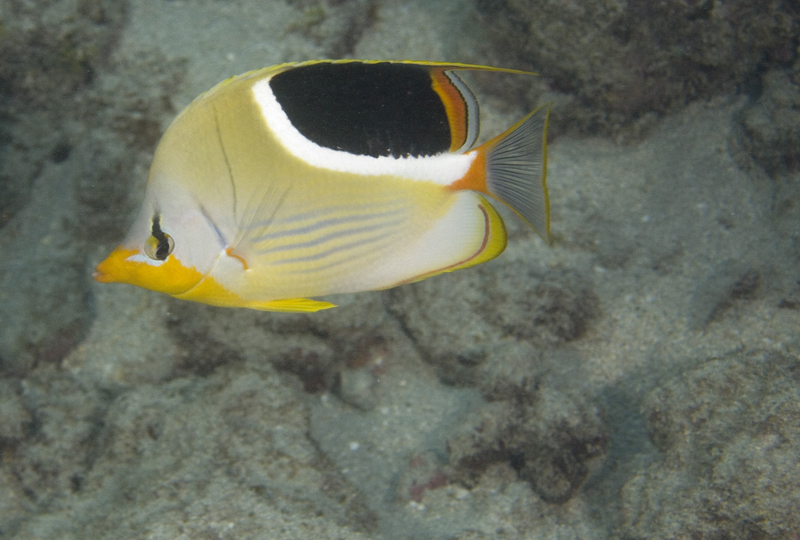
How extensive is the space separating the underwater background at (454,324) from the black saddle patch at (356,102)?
1.71 meters

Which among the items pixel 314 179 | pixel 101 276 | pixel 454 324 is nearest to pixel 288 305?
pixel 314 179

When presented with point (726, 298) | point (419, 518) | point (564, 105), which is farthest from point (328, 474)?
point (564, 105)

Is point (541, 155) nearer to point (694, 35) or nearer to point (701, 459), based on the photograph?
point (701, 459)

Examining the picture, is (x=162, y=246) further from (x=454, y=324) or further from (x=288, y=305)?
(x=454, y=324)

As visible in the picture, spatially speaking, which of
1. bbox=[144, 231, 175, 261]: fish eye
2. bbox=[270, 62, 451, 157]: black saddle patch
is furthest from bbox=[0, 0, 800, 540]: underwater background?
bbox=[270, 62, 451, 157]: black saddle patch

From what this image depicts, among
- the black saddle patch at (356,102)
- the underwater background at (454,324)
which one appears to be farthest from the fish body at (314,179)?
the underwater background at (454,324)

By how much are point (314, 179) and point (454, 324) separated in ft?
6.95

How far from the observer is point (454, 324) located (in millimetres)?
3373

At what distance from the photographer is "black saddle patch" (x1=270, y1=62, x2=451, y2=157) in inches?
56.2

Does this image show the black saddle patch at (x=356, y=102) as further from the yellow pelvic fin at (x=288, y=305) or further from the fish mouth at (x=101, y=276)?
the fish mouth at (x=101, y=276)

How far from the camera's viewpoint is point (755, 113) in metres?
3.85

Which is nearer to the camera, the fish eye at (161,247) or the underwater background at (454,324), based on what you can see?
the fish eye at (161,247)

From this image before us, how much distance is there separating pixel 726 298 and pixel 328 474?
2.69 meters

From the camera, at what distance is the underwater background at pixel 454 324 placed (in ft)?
7.84
